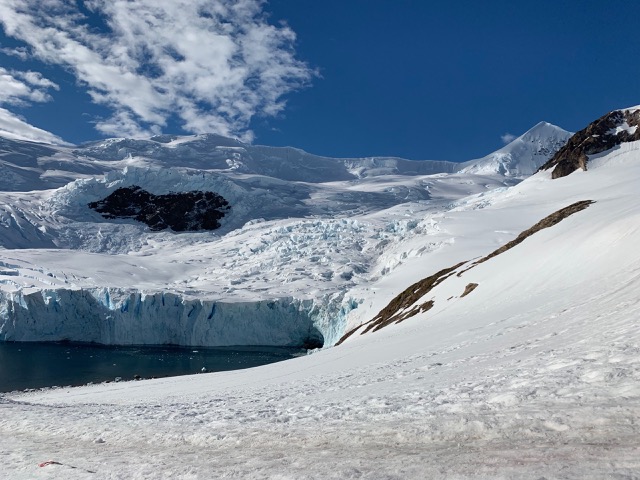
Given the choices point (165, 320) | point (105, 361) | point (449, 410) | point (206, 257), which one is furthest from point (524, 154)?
point (449, 410)

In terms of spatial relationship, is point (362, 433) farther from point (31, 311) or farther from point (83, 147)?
point (83, 147)

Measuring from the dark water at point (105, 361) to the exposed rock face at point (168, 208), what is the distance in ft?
146

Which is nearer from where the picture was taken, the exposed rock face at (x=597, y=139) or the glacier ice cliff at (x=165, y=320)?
the glacier ice cliff at (x=165, y=320)

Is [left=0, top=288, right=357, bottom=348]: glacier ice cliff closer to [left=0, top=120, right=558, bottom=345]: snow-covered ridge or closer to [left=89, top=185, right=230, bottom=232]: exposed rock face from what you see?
[left=0, top=120, right=558, bottom=345]: snow-covered ridge

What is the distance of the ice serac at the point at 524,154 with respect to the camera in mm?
156750

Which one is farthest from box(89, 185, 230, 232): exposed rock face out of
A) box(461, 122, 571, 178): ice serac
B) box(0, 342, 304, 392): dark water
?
box(461, 122, 571, 178): ice serac

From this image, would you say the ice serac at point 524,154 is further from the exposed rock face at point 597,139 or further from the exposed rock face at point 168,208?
the exposed rock face at point 168,208

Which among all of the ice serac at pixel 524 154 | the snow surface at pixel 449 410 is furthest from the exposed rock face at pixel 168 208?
the ice serac at pixel 524 154

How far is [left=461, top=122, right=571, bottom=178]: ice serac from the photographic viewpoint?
157 m

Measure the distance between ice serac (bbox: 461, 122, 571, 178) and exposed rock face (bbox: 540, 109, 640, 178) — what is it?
3044 inches

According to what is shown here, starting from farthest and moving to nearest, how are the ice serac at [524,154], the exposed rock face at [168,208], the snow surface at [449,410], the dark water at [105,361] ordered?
the ice serac at [524,154]
the exposed rock face at [168,208]
the dark water at [105,361]
the snow surface at [449,410]

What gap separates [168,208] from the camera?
3787 inches

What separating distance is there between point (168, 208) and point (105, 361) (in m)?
58.4

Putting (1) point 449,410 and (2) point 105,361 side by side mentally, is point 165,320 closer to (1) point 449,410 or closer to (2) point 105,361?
(2) point 105,361
